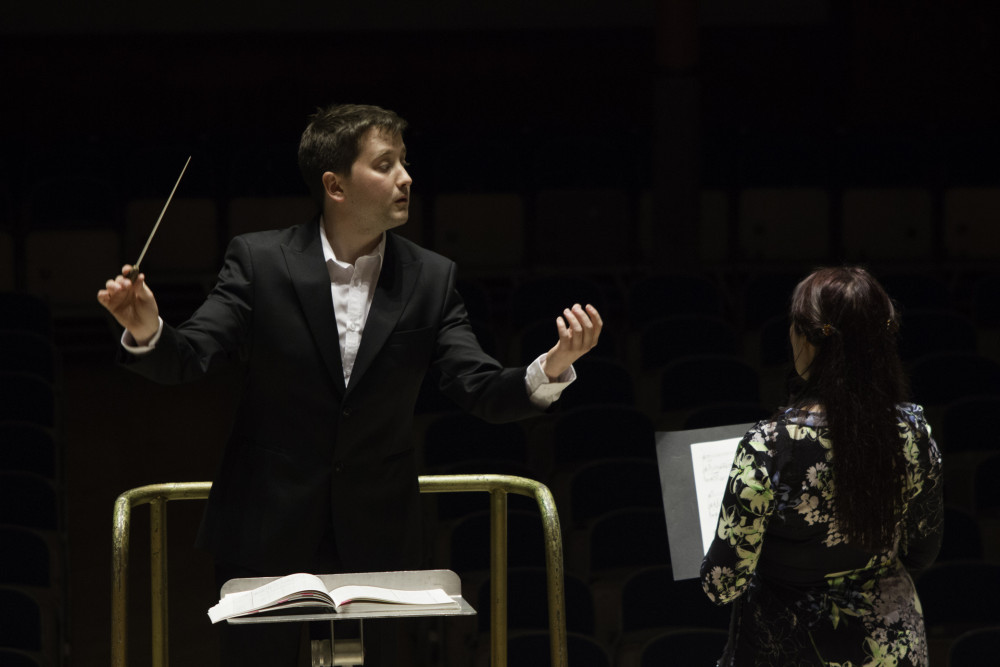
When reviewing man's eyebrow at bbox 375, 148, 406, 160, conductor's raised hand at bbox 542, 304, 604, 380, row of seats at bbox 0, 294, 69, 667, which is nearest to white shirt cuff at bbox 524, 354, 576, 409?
conductor's raised hand at bbox 542, 304, 604, 380

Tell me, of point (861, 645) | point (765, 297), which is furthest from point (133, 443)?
point (861, 645)

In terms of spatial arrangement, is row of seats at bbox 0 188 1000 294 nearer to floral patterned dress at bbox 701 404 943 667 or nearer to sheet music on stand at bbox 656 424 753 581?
sheet music on stand at bbox 656 424 753 581

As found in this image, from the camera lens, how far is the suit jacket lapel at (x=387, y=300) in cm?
219

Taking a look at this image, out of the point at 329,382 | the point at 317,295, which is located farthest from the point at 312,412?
A: the point at 317,295

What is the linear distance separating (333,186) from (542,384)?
0.54m

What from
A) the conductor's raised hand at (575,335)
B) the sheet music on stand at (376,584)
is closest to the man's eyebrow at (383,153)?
the conductor's raised hand at (575,335)

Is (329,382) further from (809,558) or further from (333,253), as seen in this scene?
(809,558)

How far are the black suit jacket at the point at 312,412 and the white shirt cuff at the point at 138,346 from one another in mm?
194

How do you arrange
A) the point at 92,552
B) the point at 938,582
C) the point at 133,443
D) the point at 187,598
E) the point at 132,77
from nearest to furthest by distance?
the point at 938,582 < the point at 187,598 < the point at 92,552 < the point at 133,443 < the point at 132,77

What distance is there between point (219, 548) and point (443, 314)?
583mm

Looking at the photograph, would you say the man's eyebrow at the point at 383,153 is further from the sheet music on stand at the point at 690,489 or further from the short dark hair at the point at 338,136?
the sheet music on stand at the point at 690,489

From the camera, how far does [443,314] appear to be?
7.64ft

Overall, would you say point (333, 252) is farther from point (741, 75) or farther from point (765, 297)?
point (741, 75)

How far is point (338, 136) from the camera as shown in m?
2.22
